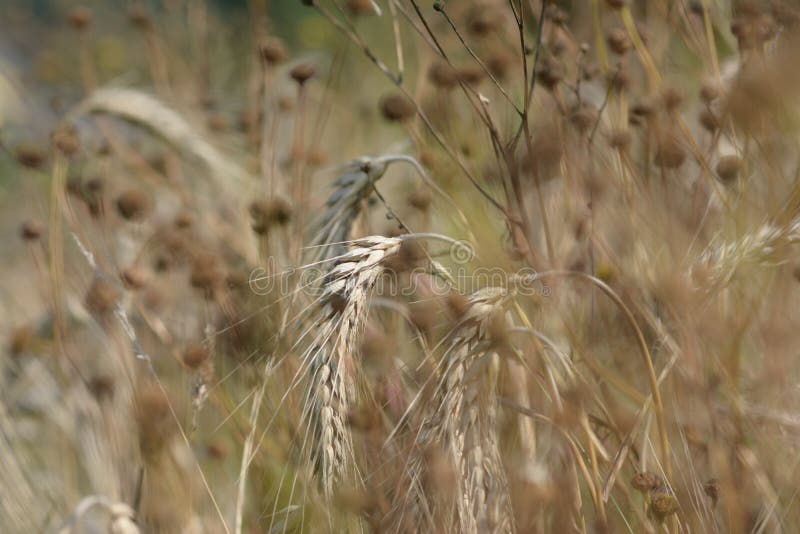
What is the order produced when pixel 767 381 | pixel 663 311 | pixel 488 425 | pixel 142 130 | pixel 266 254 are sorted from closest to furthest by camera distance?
1. pixel 488 425
2. pixel 767 381
3. pixel 663 311
4. pixel 266 254
5. pixel 142 130

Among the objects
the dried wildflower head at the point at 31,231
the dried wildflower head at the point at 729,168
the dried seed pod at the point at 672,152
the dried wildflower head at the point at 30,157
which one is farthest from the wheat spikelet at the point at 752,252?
the dried wildflower head at the point at 30,157

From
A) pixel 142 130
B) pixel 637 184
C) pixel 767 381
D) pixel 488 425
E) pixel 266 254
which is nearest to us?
pixel 488 425

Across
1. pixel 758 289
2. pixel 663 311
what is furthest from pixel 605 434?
pixel 758 289

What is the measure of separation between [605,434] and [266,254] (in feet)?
2.52

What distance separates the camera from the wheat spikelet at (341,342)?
4.00ft

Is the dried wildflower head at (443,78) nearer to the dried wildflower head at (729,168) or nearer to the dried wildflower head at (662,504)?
the dried wildflower head at (729,168)

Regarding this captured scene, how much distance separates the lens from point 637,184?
156 centimetres

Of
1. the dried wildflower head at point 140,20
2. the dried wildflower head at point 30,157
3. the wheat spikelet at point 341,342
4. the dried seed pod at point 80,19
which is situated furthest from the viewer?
the dried wildflower head at point 140,20

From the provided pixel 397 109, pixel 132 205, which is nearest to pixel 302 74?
pixel 397 109

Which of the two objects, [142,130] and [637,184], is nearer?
[637,184]

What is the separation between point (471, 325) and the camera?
1.13m

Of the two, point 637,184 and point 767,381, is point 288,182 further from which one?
point 767,381

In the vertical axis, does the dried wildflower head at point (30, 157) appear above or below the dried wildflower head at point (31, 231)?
above

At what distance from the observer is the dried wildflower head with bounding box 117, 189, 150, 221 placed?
1.85 m
